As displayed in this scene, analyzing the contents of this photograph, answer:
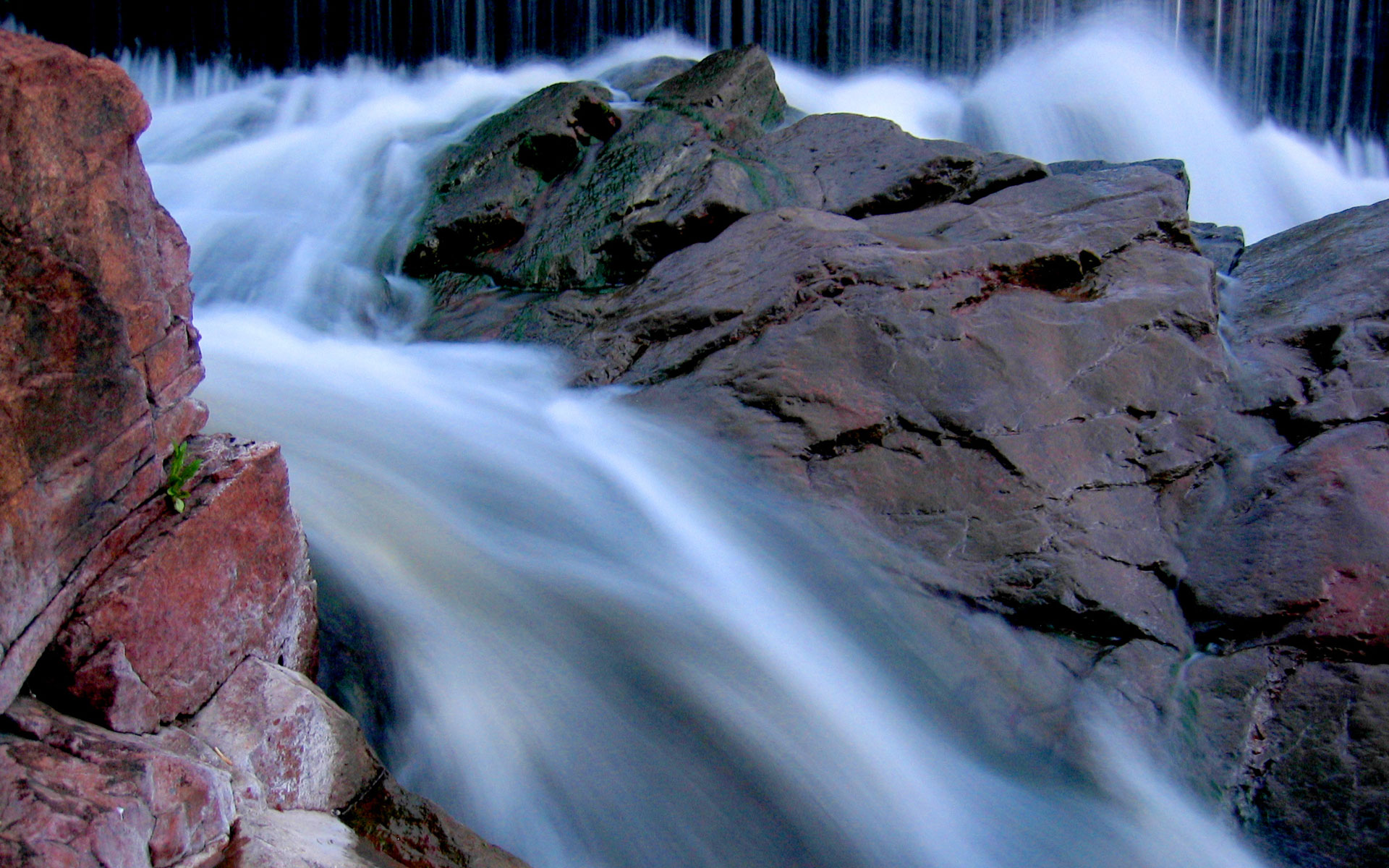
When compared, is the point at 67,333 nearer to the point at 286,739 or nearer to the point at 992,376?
the point at 286,739

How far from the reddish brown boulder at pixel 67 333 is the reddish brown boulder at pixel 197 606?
72mm

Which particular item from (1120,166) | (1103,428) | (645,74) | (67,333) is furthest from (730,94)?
(67,333)

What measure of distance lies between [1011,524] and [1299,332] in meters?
1.83

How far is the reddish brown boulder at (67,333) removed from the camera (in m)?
1.94

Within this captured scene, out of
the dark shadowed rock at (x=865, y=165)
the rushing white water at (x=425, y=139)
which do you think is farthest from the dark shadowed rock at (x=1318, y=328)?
the rushing white water at (x=425, y=139)

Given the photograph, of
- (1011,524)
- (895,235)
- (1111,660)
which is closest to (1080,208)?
(895,235)

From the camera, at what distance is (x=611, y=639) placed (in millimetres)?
3252

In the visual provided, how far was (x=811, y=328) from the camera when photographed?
4230 mm

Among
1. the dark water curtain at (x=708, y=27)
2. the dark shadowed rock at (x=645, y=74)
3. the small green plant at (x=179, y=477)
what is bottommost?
the small green plant at (x=179, y=477)

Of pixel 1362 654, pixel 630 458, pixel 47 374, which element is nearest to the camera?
pixel 47 374

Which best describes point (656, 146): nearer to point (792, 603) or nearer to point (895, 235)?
point (895, 235)

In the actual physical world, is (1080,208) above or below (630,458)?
above

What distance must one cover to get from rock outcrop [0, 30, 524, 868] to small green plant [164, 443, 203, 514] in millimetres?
24

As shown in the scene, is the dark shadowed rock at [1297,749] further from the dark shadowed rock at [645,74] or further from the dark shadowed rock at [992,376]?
the dark shadowed rock at [645,74]
